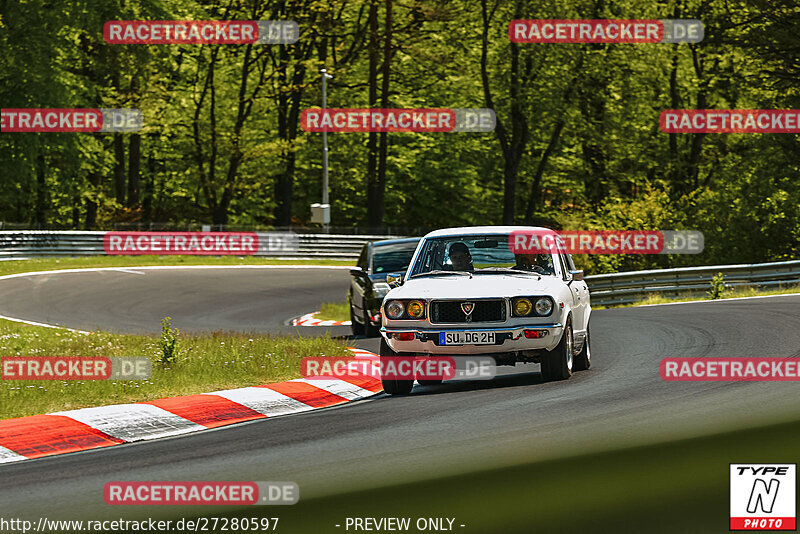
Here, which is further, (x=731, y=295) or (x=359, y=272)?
(x=731, y=295)

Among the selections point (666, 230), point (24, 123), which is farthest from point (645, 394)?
point (24, 123)

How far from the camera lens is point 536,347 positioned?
1198 centimetres

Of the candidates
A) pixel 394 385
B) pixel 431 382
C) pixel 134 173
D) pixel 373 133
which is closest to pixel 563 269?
pixel 431 382

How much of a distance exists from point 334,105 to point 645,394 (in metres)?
56.0

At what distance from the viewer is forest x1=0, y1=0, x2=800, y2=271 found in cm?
4981

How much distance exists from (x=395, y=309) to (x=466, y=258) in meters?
1.23
